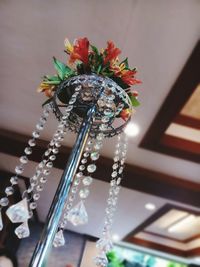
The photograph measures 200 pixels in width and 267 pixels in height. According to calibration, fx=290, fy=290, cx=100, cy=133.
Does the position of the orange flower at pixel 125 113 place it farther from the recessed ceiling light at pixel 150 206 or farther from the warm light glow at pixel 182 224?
the warm light glow at pixel 182 224

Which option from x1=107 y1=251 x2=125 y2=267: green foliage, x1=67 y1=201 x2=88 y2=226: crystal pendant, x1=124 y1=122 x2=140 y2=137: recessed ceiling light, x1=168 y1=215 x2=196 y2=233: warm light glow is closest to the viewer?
x1=67 y1=201 x2=88 y2=226: crystal pendant

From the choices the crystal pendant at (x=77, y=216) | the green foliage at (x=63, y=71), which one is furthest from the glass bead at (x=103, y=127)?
the crystal pendant at (x=77, y=216)

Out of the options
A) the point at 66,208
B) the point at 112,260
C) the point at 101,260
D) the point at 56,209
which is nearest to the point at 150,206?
the point at 112,260

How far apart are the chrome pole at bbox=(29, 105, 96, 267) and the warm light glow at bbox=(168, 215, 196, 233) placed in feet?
17.5

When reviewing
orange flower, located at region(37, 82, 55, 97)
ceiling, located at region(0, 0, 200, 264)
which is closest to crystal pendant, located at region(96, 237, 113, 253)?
ceiling, located at region(0, 0, 200, 264)

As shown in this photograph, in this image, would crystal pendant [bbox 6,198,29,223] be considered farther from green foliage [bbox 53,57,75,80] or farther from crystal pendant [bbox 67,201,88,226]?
green foliage [bbox 53,57,75,80]

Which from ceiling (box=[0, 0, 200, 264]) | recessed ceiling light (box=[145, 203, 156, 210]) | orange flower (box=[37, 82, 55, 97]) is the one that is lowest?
orange flower (box=[37, 82, 55, 97])

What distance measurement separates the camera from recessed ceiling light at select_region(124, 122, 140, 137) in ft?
9.29

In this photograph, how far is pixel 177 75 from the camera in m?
2.18

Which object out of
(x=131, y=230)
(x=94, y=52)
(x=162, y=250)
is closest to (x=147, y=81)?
(x=94, y=52)

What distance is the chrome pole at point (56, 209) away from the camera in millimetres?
695

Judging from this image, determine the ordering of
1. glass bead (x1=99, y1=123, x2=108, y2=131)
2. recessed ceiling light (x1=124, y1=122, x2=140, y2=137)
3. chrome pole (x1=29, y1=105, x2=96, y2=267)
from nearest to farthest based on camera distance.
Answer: chrome pole (x1=29, y1=105, x2=96, y2=267)
glass bead (x1=99, y1=123, x2=108, y2=131)
recessed ceiling light (x1=124, y1=122, x2=140, y2=137)

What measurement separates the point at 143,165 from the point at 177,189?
479 mm

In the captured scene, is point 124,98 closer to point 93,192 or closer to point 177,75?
point 177,75
